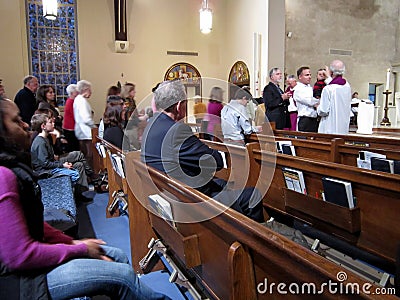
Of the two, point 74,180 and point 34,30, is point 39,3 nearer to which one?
point 34,30

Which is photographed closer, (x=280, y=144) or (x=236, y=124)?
(x=280, y=144)

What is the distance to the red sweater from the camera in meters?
4.67

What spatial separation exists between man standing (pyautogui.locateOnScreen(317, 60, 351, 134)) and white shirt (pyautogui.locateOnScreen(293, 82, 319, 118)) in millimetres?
191

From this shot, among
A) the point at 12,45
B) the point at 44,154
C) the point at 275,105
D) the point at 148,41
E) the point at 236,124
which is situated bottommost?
the point at 44,154

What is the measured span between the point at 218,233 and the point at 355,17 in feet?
32.4

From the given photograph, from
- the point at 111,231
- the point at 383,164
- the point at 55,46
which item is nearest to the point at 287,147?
the point at 383,164

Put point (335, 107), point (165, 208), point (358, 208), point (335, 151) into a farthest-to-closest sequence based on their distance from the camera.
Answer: point (335, 107) < point (335, 151) < point (358, 208) < point (165, 208)

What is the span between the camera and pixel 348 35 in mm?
9195

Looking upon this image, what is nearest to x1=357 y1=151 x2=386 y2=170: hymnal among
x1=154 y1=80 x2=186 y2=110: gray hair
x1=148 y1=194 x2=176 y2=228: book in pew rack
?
x1=154 y1=80 x2=186 y2=110: gray hair

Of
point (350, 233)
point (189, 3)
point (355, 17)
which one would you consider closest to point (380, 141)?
point (350, 233)

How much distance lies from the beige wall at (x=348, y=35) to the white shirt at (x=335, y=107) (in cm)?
437

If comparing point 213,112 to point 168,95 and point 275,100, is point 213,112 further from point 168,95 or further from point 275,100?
point 168,95

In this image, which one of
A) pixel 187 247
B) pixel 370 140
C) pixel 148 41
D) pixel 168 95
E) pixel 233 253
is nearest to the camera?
pixel 233 253

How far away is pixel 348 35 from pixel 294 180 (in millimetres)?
8499
